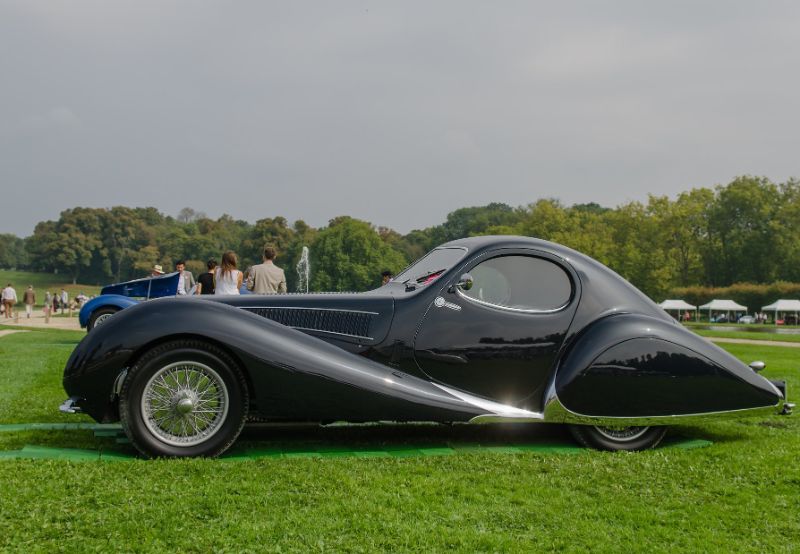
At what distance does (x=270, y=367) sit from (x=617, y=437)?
3.01 meters

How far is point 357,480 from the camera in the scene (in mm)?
5160

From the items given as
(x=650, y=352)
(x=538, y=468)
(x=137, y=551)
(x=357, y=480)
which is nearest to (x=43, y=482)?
(x=137, y=551)

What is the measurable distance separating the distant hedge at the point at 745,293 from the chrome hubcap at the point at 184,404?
7578 cm

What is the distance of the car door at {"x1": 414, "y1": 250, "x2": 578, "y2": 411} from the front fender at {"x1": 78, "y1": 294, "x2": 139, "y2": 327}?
1349cm

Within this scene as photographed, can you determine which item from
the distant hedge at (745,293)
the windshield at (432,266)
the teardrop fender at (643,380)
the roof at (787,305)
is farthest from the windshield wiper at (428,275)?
the distant hedge at (745,293)

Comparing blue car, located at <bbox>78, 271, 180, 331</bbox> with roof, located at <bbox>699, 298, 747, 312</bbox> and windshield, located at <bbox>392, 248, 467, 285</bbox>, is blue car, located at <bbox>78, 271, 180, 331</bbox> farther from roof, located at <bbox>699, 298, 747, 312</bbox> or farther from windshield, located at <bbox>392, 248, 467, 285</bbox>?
roof, located at <bbox>699, 298, 747, 312</bbox>

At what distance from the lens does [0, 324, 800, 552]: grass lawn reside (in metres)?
4.04

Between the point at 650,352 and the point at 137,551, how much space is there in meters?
4.37

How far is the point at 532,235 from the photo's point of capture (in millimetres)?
77625

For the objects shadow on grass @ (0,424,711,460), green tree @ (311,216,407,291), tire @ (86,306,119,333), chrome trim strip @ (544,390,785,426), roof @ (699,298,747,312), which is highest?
green tree @ (311,216,407,291)

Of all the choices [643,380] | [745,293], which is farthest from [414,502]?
[745,293]

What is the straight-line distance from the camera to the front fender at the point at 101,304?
723 inches

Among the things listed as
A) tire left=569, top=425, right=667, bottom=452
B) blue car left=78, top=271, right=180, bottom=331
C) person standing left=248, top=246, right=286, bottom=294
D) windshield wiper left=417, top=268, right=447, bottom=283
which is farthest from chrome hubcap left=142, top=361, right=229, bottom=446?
blue car left=78, top=271, right=180, bottom=331

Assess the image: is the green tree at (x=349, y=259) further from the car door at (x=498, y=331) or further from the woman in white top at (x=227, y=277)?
the car door at (x=498, y=331)
